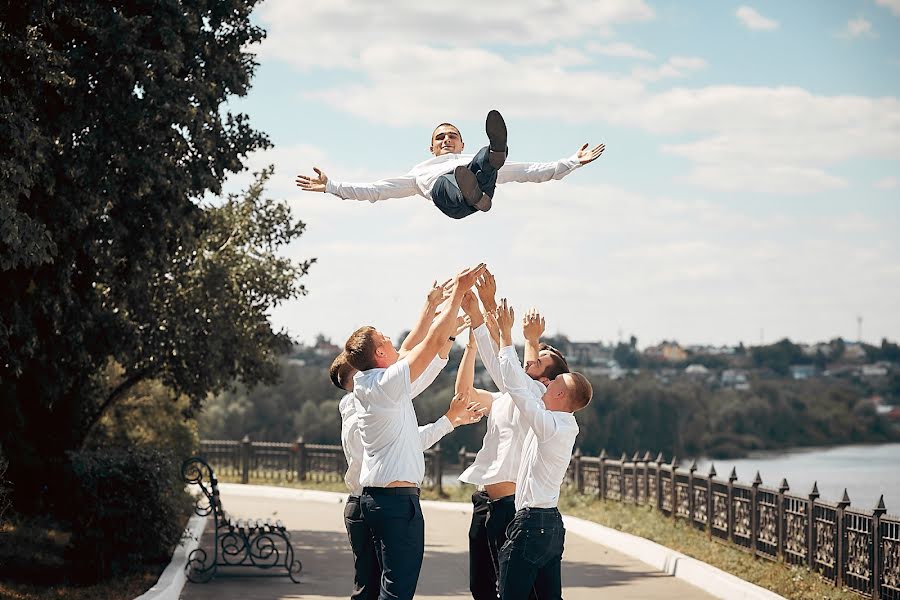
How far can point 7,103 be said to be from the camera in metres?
12.7

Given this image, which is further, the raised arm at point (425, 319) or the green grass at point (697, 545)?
the green grass at point (697, 545)

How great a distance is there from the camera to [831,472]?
5838cm

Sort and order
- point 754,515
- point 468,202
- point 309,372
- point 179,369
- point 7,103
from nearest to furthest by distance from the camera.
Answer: point 468,202 < point 7,103 < point 754,515 < point 179,369 < point 309,372

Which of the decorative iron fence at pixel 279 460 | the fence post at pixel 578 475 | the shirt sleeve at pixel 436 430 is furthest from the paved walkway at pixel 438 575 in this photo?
the decorative iron fence at pixel 279 460

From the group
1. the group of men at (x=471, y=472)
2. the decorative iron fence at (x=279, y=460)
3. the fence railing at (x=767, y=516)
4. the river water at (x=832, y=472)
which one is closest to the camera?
the group of men at (x=471, y=472)

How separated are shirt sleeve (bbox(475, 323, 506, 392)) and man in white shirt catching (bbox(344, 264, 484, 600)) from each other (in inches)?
13.9

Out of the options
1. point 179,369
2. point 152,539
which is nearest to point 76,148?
point 152,539

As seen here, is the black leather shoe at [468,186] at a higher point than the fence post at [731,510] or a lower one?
higher

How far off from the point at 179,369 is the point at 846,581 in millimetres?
11129

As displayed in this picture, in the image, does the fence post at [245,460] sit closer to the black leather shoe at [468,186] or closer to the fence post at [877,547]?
the fence post at [877,547]

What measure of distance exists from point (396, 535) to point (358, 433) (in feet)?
4.00

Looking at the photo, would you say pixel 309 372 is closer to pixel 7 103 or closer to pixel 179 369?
pixel 179 369

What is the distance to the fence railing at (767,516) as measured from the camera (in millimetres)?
13281

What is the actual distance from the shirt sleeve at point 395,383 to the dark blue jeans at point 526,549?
1117mm
